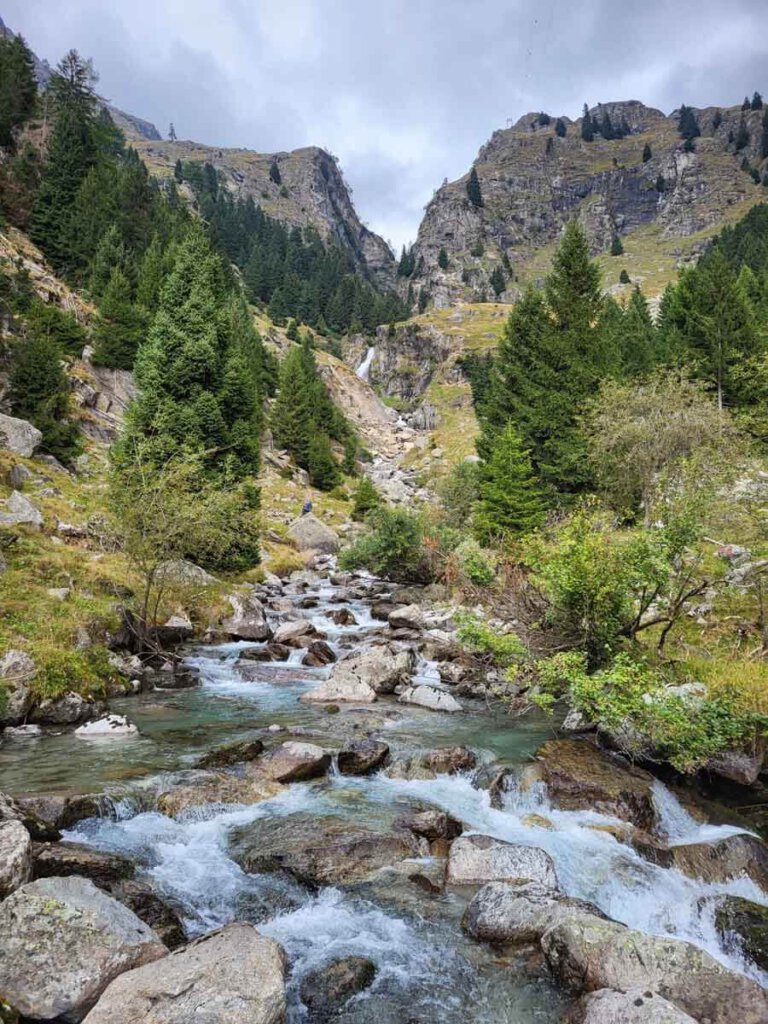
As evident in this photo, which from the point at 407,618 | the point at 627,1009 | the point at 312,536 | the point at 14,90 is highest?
the point at 14,90

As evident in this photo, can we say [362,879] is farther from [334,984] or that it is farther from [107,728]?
[107,728]

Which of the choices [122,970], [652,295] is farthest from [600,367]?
[652,295]

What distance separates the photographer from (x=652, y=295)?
145 meters

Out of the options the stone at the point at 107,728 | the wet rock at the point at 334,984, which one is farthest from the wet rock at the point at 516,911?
the stone at the point at 107,728

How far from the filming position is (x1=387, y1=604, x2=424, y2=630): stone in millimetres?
26958

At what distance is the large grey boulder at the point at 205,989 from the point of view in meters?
5.40

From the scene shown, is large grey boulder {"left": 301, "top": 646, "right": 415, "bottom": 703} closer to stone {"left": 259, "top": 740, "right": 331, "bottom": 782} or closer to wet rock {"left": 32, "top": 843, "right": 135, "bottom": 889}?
stone {"left": 259, "top": 740, "right": 331, "bottom": 782}

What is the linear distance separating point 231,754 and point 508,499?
23680 mm

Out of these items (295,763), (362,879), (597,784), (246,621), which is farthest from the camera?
(246,621)

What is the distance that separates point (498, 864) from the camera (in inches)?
352

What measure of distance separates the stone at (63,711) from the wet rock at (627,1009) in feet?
42.9

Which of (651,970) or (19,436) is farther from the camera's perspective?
(19,436)

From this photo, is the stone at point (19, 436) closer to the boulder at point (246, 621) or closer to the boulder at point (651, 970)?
the boulder at point (246, 621)

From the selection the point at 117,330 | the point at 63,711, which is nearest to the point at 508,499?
the point at 63,711
